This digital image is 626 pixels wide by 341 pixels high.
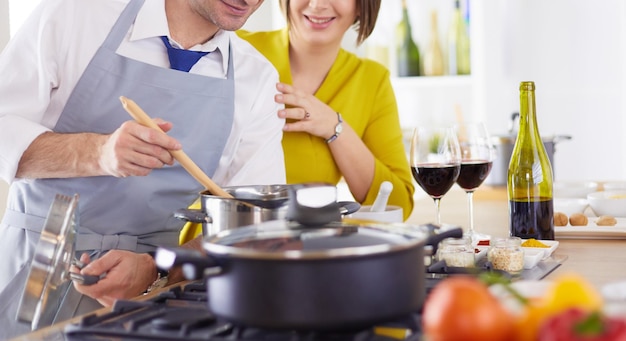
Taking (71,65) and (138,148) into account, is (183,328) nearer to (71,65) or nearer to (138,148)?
(138,148)

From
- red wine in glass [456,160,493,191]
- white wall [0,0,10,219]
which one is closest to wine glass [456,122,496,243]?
red wine in glass [456,160,493,191]

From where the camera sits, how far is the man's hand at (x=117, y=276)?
138cm

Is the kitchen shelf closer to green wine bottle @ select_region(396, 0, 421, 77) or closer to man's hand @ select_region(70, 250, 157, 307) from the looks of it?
green wine bottle @ select_region(396, 0, 421, 77)

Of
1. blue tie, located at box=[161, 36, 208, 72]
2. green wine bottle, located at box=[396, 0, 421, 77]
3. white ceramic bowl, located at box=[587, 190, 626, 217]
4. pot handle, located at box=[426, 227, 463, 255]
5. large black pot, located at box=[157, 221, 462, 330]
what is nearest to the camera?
large black pot, located at box=[157, 221, 462, 330]

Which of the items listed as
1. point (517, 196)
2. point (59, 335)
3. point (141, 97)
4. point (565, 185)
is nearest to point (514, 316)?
point (59, 335)

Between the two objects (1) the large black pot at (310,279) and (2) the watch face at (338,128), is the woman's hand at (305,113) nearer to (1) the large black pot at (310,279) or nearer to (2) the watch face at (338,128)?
(2) the watch face at (338,128)

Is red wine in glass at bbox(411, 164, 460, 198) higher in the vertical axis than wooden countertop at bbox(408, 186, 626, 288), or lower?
higher

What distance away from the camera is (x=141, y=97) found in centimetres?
175

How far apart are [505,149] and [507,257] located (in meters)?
1.16

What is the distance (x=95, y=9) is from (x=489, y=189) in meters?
1.47

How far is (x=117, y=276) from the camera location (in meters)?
1.39

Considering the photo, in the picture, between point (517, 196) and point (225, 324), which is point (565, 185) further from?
point (225, 324)

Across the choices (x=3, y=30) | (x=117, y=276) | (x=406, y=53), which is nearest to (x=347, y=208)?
(x=117, y=276)

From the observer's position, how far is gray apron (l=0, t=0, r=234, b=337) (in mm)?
1711
